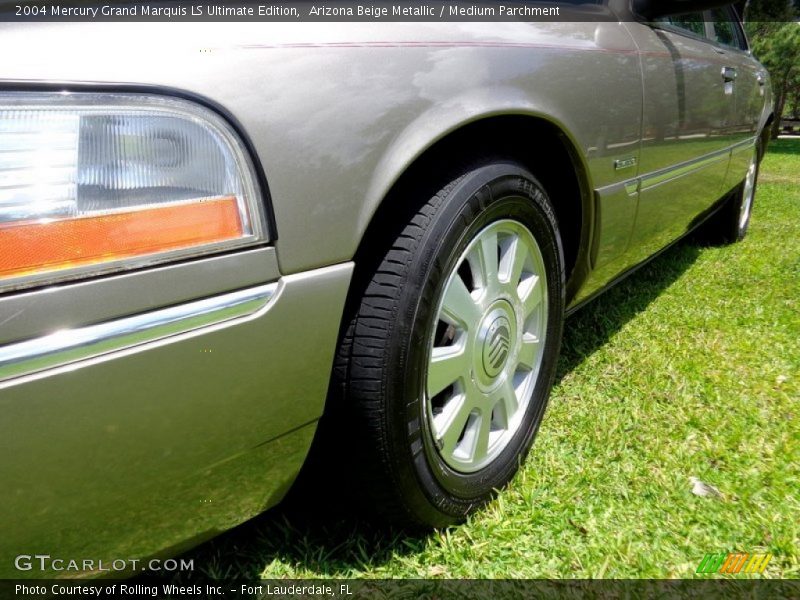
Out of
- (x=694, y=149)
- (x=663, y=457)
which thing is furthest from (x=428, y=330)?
(x=694, y=149)

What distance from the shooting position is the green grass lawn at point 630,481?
155cm

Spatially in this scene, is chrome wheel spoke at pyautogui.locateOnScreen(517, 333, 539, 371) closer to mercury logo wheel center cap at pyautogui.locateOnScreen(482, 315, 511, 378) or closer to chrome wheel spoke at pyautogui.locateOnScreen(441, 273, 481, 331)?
mercury logo wheel center cap at pyautogui.locateOnScreen(482, 315, 511, 378)

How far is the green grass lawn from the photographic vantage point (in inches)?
60.9

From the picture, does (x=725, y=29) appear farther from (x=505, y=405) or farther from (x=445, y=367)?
(x=445, y=367)

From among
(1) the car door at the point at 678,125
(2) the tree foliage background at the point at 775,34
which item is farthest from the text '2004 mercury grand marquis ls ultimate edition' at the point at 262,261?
(2) the tree foliage background at the point at 775,34

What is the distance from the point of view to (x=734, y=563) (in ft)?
5.12

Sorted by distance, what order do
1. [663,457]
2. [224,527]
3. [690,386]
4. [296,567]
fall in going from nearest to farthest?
1. [224,527]
2. [296,567]
3. [663,457]
4. [690,386]

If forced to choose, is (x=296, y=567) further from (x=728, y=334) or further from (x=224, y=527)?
(x=728, y=334)

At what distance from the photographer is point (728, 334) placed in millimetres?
2850

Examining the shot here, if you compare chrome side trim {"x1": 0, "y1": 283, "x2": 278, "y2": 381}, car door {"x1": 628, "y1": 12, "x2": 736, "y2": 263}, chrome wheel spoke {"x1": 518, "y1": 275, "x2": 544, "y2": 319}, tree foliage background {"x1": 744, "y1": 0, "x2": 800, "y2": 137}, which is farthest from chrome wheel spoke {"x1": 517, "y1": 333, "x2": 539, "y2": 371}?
tree foliage background {"x1": 744, "y1": 0, "x2": 800, "y2": 137}

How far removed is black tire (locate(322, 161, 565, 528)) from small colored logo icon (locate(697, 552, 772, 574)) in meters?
0.56

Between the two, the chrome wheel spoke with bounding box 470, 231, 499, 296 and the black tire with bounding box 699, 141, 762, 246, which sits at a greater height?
the chrome wheel spoke with bounding box 470, 231, 499, 296

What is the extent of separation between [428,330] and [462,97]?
46cm

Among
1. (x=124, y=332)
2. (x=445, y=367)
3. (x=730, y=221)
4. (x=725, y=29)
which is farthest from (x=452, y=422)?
(x=730, y=221)
